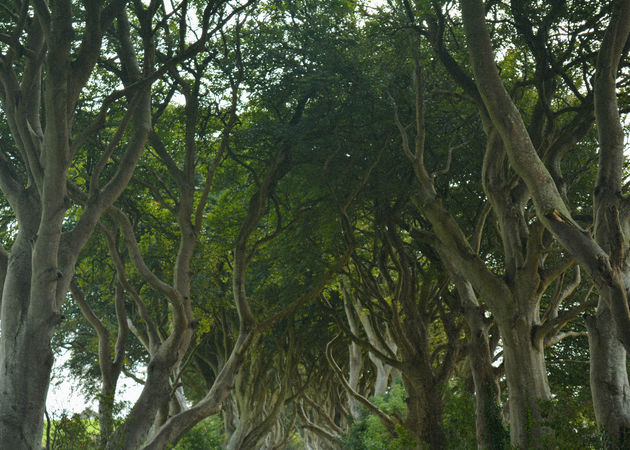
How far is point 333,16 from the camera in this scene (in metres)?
12.7

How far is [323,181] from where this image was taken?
1370cm

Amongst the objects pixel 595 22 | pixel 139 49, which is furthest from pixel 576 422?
pixel 139 49

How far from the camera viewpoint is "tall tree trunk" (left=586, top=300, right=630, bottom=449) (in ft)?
27.4

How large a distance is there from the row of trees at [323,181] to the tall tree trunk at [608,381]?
0.09 ft

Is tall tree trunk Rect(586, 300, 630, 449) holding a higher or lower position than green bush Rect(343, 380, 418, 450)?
lower

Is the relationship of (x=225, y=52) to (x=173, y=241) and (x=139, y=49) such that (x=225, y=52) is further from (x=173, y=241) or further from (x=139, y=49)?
(x=173, y=241)

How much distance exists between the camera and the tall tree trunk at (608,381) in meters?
8.36

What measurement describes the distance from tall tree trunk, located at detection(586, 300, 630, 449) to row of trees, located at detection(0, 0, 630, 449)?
0.03 meters

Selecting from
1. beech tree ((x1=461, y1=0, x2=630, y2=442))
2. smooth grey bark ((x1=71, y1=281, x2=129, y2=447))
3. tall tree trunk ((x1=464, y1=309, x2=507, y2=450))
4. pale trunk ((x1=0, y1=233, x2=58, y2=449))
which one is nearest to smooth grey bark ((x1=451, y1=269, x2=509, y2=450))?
tall tree trunk ((x1=464, y1=309, x2=507, y2=450))

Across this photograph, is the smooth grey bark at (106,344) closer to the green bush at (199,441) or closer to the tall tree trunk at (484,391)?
the tall tree trunk at (484,391)

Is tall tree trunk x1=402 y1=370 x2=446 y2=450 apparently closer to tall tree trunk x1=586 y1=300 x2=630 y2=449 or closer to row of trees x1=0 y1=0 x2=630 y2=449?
row of trees x1=0 y1=0 x2=630 y2=449

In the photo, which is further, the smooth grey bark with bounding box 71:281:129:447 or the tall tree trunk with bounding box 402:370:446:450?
the tall tree trunk with bounding box 402:370:446:450

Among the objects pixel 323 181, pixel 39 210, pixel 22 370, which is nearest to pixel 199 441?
pixel 323 181

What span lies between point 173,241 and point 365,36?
694 centimetres
